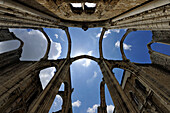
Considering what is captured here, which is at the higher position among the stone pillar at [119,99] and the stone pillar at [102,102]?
the stone pillar at [119,99]

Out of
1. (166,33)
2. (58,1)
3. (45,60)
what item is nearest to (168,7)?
(58,1)

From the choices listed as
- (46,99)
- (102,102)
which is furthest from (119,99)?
(102,102)

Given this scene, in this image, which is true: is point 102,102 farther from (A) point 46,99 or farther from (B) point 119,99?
(A) point 46,99

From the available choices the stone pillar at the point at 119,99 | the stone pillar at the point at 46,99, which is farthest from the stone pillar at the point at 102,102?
the stone pillar at the point at 46,99

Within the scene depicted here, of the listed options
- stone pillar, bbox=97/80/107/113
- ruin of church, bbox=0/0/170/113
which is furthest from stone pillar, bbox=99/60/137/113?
stone pillar, bbox=97/80/107/113

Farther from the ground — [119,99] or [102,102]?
[119,99]

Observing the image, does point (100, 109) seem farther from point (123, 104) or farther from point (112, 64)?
point (123, 104)

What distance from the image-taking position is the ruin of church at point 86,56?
390 centimetres

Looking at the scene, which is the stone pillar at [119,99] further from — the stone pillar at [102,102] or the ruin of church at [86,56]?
the stone pillar at [102,102]

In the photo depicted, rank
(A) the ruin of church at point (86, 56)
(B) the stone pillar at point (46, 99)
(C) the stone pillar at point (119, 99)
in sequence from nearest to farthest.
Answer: (A) the ruin of church at point (86, 56)
(B) the stone pillar at point (46, 99)
(C) the stone pillar at point (119, 99)

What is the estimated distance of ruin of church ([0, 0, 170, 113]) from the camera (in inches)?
154

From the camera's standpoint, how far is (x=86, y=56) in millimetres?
11586

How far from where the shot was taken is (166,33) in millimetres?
9133

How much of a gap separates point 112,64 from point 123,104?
5383 mm
